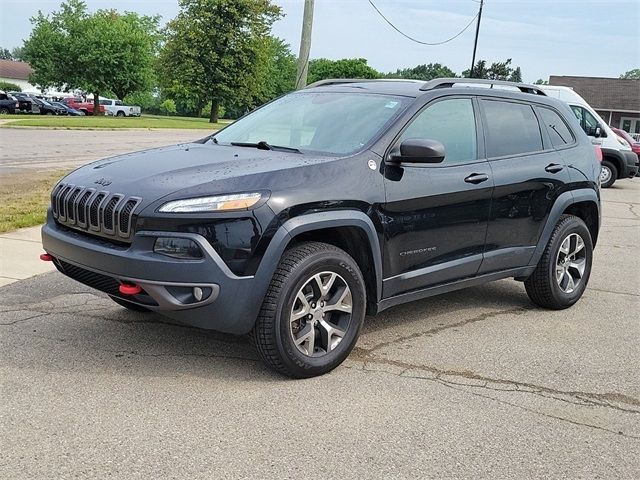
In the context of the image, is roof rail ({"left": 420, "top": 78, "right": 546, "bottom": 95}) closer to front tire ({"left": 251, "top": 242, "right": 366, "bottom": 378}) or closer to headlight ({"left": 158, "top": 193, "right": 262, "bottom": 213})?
front tire ({"left": 251, "top": 242, "right": 366, "bottom": 378})

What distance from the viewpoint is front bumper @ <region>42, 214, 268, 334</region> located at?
12.2ft

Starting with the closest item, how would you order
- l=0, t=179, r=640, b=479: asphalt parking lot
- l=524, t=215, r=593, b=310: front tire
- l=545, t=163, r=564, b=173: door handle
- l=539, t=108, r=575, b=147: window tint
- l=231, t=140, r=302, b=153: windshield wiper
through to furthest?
l=0, t=179, r=640, b=479: asphalt parking lot, l=231, t=140, r=302, b=153: windshield wiper, l=545, t=163, r=564, b=173: door handle, l=524, t=215, r=593, b=310: front tire, l=539, t=108, r=575, b=147: window tint

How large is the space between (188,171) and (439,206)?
1775mm

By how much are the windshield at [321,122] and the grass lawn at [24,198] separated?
3.90m

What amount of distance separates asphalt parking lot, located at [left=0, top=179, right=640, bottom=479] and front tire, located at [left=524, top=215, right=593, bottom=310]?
0.28 meters

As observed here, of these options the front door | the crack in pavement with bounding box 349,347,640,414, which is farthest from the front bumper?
the front door

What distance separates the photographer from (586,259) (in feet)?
20.4

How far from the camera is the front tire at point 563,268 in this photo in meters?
5.82

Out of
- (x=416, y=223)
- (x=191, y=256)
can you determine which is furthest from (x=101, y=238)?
(x=416, y=223)

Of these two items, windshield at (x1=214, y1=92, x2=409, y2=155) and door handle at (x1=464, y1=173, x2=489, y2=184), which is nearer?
windshield at (x1=214, y1=92, x2=409, y2=155)

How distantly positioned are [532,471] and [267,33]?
198ft

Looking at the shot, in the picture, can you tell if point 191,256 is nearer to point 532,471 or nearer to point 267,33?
point 532,471

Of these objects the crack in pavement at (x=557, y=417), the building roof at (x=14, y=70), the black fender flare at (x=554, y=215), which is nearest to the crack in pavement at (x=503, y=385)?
the crack in pavement at (x=557, y=417)

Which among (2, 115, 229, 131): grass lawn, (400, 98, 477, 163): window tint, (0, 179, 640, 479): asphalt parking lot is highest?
(400, 98, 477, 163): window tint
